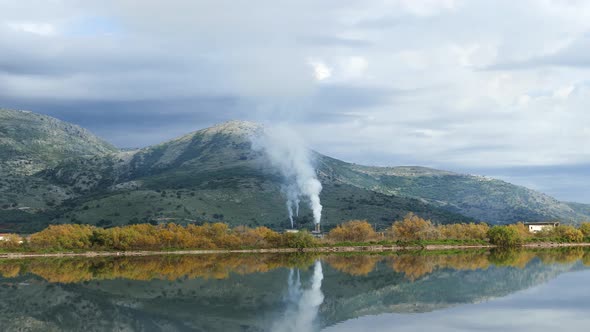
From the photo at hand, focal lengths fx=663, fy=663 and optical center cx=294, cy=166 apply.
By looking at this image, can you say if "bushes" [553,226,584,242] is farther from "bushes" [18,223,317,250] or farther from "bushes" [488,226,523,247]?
"bushes" [18,223,317,250]

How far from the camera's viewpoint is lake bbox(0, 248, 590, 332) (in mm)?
38000

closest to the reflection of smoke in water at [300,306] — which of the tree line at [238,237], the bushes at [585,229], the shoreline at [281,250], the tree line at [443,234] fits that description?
the shoreline at [281,250]

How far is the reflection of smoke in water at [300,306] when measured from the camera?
36500 mm

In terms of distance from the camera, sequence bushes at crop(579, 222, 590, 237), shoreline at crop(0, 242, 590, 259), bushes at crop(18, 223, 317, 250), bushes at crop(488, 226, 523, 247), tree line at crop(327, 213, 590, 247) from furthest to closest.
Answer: bushes at crop(579, 222, 590, 237), tree line at crop(327, 213, 590, 247), bushes at crop(488, 226, 523, 247), bushes at crop(18, 223, 317, 250), shoreline at crop(0, 242, 590, 259)

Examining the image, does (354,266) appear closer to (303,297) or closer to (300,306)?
(303,297)

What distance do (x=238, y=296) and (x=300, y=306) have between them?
7888 mm

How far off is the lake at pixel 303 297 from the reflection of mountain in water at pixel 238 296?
0.08 metres

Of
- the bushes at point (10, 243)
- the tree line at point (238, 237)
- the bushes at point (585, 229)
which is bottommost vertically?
the bushes at point (10, 243)

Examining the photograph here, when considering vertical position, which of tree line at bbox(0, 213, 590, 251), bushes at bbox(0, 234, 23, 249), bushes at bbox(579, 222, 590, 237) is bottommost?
bushes at bbox(0, 234, 23, 249)

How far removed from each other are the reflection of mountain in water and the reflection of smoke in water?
411 mm

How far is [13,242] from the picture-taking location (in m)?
117

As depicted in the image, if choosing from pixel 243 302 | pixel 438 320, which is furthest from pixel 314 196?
pixel 438 320

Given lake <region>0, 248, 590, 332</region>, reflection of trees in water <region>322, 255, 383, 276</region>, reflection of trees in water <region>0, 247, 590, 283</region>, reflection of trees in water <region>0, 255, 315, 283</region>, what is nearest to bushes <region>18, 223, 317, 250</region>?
reflection of trees in water <region>0, 255, 315, 283</region>

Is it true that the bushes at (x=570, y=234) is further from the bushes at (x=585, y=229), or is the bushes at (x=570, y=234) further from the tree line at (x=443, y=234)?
the bushes at (x=585, y=229)
